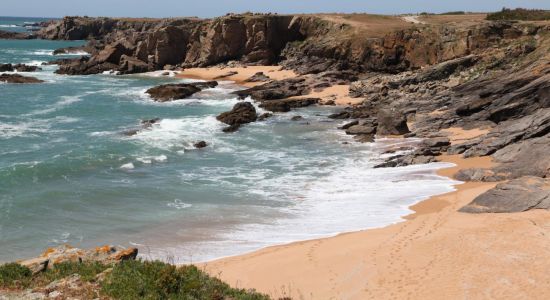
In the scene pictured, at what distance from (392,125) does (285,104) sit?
40.6 ft

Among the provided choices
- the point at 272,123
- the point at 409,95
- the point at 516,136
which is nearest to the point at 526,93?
the point at 516,136

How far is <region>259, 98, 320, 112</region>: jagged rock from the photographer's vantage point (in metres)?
43.8

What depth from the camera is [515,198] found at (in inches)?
744

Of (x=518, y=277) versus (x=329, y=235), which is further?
(x=329, y=235)

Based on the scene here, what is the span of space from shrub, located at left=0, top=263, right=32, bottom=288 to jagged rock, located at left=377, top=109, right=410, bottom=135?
2637cm

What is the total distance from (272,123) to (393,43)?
2244 cm

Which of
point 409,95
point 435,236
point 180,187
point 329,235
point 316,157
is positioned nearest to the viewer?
point 435,236

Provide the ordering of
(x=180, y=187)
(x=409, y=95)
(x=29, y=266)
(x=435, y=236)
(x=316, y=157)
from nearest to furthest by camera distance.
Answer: (x=29, y=266), (x=435, y=236), (x=180, y=187), (x=316, y=157), (x=409, y=95)

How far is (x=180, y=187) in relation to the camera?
24516 mm

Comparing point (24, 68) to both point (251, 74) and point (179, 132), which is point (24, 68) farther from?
point (179, 132)

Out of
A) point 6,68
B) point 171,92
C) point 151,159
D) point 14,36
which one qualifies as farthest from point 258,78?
point 14,36

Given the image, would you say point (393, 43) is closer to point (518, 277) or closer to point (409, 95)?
point (409, 95)

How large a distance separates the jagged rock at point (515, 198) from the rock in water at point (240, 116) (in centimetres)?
2263

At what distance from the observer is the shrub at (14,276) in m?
10.9
